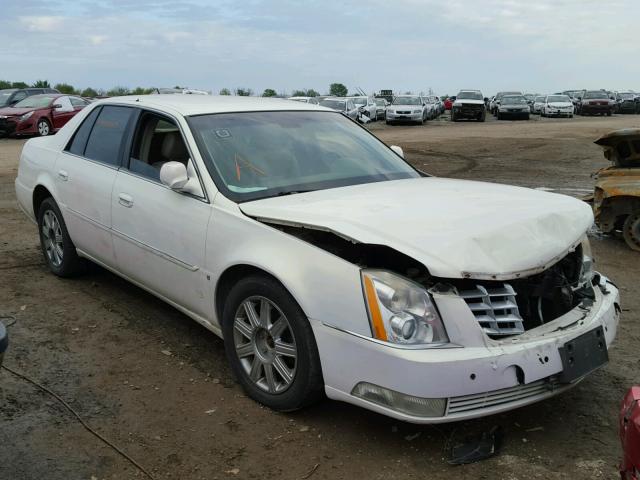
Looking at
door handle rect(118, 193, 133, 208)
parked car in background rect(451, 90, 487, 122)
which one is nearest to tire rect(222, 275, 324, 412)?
door handle rect(118, 193, 133, 208)

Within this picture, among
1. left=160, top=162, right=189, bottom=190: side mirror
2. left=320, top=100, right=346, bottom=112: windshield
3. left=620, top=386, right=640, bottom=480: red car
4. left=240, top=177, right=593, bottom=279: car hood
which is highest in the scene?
left=160, top=162, right=189, bottom=190: side mirror

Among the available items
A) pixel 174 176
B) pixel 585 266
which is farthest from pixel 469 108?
pixel 174 176

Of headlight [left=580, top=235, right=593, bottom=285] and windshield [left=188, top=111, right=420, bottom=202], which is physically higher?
windshield [left=188, top=111, right=420, bottom=202]

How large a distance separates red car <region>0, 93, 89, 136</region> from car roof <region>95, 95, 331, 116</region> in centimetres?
1792

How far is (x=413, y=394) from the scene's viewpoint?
112 inches

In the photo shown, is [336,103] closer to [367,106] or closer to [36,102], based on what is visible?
[367,106]

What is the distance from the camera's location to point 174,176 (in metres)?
3.89

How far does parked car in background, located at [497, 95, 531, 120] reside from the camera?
38.2 m

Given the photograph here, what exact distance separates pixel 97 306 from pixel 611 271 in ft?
15.0

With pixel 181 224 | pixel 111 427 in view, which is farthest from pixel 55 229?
pixel 111 427

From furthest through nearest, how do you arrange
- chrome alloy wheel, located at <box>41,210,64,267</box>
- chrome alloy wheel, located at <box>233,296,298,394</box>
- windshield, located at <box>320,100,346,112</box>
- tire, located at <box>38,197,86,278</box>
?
1. windshield, located at <box>320,100,346,112</box>
2. chrome alloy wheel, located at <box>41,210,64,267</box>
3. tire, located at <box>38,197,86,278</box>
4. chrome alloy wheel, located at <box>233,296,298,394</box>

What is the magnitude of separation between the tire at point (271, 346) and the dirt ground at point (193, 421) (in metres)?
0.15

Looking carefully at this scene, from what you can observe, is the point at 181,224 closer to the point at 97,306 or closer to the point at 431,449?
the point at 97,306

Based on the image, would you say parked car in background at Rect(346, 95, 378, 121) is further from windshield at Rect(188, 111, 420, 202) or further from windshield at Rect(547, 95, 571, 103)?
windshield at Rect(188, 111, 420, 202)
